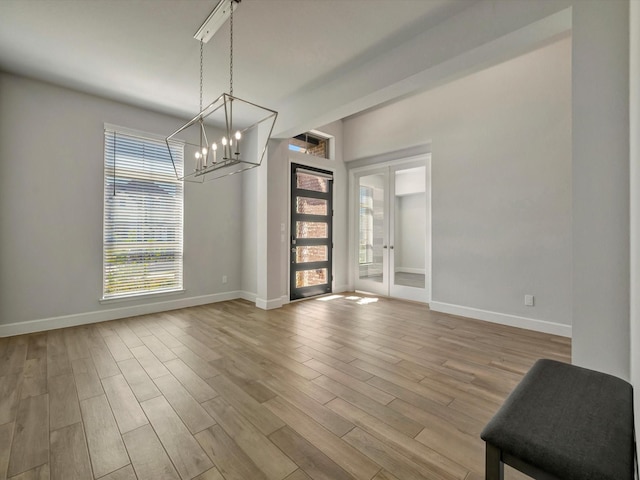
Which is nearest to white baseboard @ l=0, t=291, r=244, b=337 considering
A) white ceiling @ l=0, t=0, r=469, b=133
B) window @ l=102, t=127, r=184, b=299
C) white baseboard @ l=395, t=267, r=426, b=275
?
window @ l=102, t=127, r=184, b=299

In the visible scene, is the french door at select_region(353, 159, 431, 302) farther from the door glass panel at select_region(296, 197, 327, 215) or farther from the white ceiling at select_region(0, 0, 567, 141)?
the white ceiling at select_region(0, 0, 567, 141)

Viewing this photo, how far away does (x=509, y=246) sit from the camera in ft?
12.7

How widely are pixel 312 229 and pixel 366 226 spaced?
3.93ft

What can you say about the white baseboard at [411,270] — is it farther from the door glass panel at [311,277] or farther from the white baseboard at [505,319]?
the door glass panel at [311,277]

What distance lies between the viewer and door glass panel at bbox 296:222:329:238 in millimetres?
5483

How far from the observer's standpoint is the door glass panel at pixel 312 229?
216 inches

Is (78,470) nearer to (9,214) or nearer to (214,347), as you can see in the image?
(214,347)

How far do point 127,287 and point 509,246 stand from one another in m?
5.55

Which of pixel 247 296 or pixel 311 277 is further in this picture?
pixel 311 277

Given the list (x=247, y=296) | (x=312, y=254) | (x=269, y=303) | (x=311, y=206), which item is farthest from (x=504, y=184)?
(x=247, y=296)

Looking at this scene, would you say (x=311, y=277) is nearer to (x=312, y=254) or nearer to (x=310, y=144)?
(x=312, y=254)

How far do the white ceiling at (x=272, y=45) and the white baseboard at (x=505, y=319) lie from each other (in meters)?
3.11

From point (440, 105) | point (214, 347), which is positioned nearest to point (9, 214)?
point (214, 347)

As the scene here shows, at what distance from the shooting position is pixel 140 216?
444 cm
